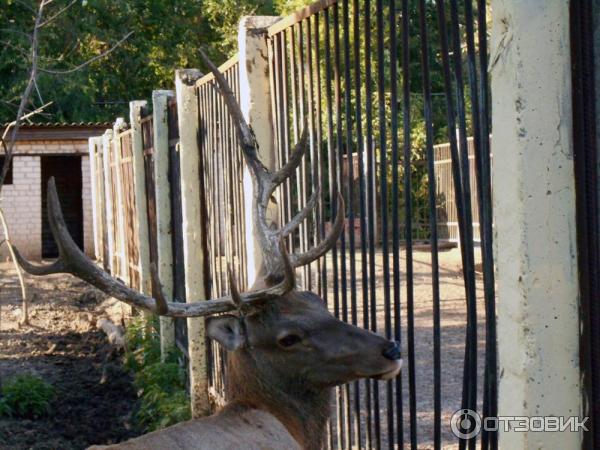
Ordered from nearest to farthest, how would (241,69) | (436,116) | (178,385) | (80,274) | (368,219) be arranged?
(80,274)
(368,219)
(241,69)
(178,385)
(436,116)

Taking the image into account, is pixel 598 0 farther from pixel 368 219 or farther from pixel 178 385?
pixel 178 385

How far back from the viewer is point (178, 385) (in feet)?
26.7

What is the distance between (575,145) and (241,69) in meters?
3.29

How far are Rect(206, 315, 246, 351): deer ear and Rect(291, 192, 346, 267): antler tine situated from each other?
41cm

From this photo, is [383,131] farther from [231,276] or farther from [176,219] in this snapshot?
[176,219]

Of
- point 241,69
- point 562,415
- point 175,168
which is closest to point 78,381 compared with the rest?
point 175,168

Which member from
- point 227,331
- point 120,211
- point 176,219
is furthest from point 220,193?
point 120,211

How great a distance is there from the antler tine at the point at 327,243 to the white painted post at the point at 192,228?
2.83 meters

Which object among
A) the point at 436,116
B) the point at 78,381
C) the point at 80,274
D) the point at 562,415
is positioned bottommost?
the point at 78,381

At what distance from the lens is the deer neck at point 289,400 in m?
3.98

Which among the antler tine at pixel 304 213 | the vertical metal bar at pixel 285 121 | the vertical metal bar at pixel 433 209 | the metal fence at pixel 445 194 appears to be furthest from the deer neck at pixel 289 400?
the metal fence at pixel 445 194

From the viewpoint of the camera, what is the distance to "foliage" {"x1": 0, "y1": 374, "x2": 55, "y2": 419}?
8.28 m

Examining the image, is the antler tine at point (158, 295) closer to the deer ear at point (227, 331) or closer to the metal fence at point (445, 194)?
the deer ear at point (227, 331)

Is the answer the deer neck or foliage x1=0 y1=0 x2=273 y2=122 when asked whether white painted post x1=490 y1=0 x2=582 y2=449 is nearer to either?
the deer neck
